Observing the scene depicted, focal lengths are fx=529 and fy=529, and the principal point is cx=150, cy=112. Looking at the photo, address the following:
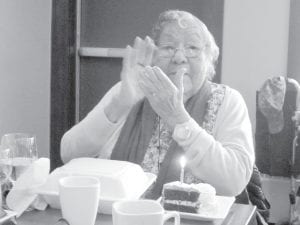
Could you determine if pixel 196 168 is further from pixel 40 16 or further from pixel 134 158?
pixel 40 16

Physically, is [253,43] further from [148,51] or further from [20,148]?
[20,148]

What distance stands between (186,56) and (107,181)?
0.82 m

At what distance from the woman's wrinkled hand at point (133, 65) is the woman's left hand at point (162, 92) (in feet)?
0.23

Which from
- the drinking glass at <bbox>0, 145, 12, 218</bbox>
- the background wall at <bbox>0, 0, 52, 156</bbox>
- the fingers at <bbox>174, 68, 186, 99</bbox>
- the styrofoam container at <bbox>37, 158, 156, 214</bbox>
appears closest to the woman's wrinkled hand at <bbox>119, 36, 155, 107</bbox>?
the fingers at <bbox>174, 68, 186, 99</bbox>

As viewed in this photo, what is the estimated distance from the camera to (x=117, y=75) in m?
3.72

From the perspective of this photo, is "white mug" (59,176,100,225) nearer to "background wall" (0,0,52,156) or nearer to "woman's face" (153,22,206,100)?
"woman's face" (153,22,206,100)

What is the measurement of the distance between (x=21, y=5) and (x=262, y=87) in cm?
156

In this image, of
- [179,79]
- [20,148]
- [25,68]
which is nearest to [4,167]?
[20,148]

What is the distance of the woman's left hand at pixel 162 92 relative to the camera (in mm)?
1826

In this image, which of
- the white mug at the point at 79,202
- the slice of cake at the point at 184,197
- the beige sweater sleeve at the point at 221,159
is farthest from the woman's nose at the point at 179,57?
the white mug at the point at 79,202

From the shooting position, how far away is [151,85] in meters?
1.87

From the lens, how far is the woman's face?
6.55 ft

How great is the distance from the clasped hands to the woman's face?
0.16 ft

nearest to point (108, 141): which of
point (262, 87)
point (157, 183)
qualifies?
point (157, 183)
